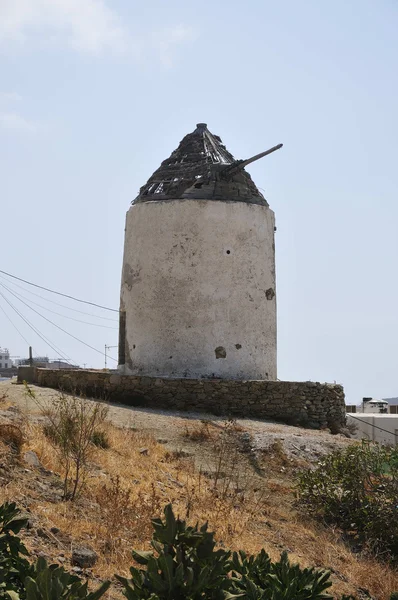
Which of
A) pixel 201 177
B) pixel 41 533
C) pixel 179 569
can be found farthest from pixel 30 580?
pixel 201 177

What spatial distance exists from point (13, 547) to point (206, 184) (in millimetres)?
15209

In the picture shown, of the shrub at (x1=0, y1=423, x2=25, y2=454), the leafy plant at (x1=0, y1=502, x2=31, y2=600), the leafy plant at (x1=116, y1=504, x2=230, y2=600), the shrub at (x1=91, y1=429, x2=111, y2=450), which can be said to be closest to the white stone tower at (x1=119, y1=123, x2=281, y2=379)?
the shrub at (x1=91, y1=429, x2=111, y2=450)

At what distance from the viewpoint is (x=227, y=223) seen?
18.2 meters

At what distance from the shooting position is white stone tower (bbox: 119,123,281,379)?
17.8 meters

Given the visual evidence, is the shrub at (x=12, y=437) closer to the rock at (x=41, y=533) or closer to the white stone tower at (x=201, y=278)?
the rock at (x=41, y=533)

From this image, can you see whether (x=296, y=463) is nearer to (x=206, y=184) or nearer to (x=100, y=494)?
(x=100, y=494)

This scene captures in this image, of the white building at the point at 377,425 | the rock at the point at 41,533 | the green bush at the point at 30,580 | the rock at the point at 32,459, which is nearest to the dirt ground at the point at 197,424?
the rock at the point at 32,459

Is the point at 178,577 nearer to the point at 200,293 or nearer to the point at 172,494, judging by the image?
the point at 172,494

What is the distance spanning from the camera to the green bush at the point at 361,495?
9.33m

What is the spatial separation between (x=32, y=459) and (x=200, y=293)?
940 centimetres

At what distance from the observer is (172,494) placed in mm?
9180

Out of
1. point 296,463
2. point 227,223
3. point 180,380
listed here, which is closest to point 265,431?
point 296,463

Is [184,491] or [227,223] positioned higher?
[227,223]

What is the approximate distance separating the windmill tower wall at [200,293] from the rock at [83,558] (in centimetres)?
1135
